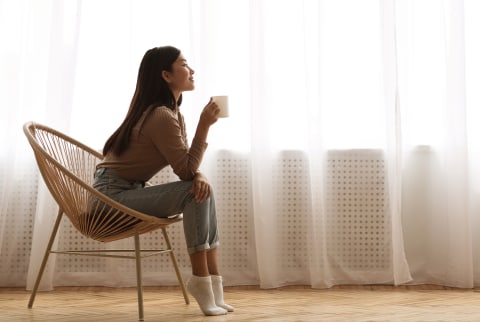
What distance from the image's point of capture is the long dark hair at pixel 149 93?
269 centimetres

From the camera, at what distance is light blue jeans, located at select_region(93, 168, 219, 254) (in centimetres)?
253

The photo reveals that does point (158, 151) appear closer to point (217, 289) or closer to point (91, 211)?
point (91, 211)

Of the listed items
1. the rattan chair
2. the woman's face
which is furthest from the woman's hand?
the woman's face

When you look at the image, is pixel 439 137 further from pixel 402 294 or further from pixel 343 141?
pixel 402 294

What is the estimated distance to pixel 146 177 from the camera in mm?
2736

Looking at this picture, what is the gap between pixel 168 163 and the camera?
2645mm

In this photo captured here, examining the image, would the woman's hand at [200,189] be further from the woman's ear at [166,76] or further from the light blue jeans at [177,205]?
the woman's ear at [166,76]

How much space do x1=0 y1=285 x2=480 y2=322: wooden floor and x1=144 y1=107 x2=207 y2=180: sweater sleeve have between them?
1.77ft

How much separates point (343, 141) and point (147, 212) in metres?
1.40

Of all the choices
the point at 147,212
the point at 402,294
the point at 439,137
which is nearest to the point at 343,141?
the point at 439,137

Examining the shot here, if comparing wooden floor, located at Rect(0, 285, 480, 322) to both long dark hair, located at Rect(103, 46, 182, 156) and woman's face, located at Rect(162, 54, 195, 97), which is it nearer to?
long dark hair, located at Rect(103, 46, 182, 156)

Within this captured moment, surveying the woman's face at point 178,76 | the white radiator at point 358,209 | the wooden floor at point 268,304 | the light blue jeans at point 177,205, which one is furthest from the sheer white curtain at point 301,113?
the light blue jeans at point 177,205

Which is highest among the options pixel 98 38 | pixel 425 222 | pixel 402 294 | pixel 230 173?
pixel 98 38

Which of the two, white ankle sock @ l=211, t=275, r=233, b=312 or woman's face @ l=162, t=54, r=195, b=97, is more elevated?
woman's face @ l=162, t=54, r=195, b=97
